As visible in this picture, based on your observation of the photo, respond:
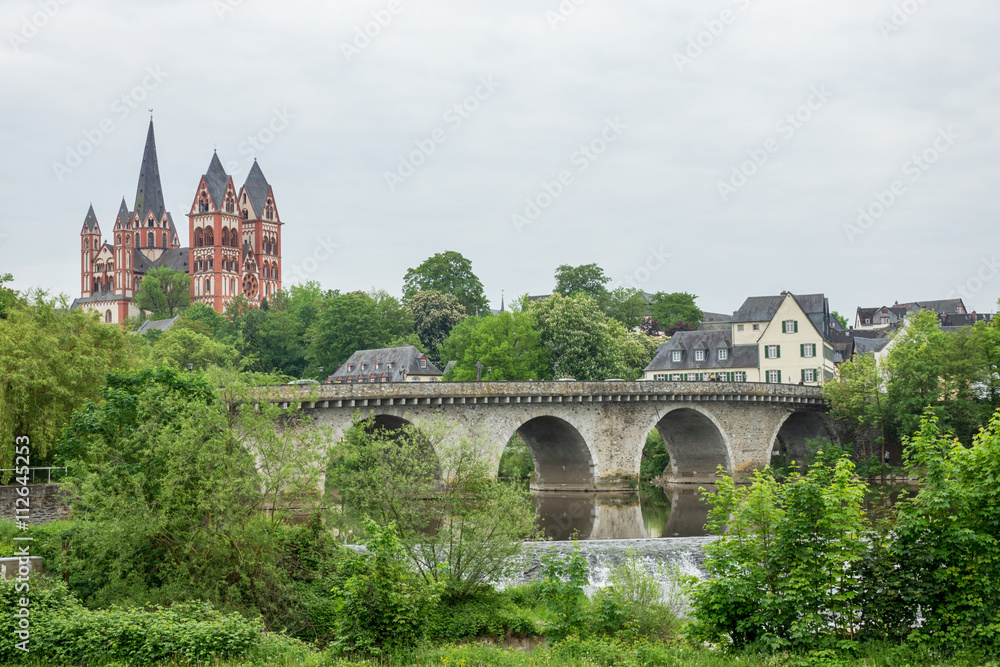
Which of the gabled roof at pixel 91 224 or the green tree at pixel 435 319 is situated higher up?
the gabled roof at pixel 91 224

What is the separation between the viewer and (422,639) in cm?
2186

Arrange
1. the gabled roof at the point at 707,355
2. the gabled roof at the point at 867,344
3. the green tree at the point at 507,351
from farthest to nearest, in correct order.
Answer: the gabled roof at the point at 867,344, the gabled roof at the point at 707,355, the green tree at the point at 507,351

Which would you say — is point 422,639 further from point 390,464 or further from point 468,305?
point 468,305

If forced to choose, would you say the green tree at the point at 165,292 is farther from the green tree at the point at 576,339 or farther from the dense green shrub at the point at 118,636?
the dense green shrub at the point at 118,636

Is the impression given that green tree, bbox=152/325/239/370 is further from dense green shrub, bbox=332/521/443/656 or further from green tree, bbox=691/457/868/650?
green tree, bbox=691/457/868/650

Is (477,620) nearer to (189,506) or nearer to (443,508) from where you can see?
(443,508)

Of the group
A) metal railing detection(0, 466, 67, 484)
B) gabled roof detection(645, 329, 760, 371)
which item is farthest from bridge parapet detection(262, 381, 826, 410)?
gabled roof detection(645, 329, 760, 371)

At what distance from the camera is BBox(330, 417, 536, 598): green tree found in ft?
87.5

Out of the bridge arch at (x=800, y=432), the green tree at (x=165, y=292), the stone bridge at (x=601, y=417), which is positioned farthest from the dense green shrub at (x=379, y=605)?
the green tree at (x=165, y=292)

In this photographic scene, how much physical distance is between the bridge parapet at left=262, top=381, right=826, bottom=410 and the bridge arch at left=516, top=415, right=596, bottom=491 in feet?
7.30

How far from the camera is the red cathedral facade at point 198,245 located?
506ft

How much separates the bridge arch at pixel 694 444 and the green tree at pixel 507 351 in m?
12.3

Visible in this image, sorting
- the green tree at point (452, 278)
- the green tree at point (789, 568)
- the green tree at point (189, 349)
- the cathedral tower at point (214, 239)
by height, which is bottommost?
the green tree at point (789, 568)

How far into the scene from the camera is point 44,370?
36500mm
